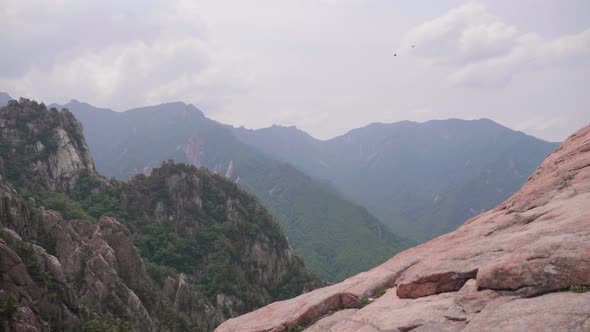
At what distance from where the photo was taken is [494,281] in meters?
11.9

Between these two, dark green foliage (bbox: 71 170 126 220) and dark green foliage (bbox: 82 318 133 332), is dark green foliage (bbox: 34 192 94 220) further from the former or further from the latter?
dark green foliage (bbox: 82 318 133 332)

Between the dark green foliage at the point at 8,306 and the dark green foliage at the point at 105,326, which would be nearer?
the dark green foliage at the point at 8,306

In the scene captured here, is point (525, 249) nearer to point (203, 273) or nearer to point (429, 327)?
point (429, 327)

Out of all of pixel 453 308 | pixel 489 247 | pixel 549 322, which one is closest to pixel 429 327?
pixel 453 308

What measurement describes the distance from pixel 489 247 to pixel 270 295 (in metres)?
93.5

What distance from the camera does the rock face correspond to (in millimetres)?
10516

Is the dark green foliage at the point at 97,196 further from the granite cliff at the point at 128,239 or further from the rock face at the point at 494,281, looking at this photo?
the rock face at the point at 494,281

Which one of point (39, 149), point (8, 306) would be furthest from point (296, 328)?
Answer: point (39, 149)

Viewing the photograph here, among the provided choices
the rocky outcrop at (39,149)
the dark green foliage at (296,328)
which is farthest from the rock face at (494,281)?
the rocky outcrop at (39,149)

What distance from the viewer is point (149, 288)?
7006 cm

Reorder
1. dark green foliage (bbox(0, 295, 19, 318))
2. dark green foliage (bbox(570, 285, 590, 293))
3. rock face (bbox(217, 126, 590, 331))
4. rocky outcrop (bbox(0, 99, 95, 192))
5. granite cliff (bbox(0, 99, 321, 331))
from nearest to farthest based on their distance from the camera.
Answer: dark green foliage (bbox(570, 285, 590, 293)) < rock face (bbox(217, 126, 590, 331)) < dark green foliage (bbox(0, 295, 19, 318)) < granite cliff (bbox(0, 99, 321, 331)) < rocky outcrop (bbox(0, 99, 95, 192))

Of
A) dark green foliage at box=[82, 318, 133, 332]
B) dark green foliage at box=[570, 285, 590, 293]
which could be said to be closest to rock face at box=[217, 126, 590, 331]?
dark green foliage at box=[570, 285, 590, 293]

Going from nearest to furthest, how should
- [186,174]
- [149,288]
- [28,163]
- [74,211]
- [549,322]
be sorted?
[549,322] → [149,288] → [74,211] → [28,163] → [186,174]

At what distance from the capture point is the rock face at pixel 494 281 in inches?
414
